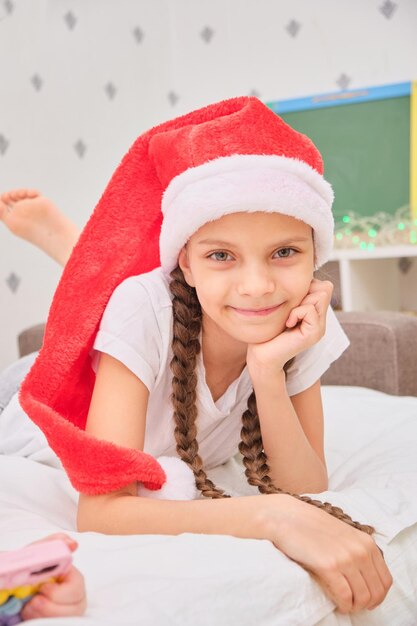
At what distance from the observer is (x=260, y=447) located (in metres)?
1.14

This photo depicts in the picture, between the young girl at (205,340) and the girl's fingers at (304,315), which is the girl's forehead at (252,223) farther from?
the girl's fingers at (304,315)

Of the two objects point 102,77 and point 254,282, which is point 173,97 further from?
point 254,282

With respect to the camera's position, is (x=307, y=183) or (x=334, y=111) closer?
(x=307, y=183)

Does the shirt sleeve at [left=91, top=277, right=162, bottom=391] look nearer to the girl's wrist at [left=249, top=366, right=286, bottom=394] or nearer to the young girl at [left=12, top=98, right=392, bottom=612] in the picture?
the young girl at [left=12, top=98, right=392, bottom=612]

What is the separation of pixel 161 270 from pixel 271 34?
90.0 inches

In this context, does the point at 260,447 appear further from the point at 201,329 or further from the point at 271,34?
the point at 271,34

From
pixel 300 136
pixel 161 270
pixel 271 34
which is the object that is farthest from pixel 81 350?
pixel 271 34

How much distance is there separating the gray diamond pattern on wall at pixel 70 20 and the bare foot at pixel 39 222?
1.57 meters

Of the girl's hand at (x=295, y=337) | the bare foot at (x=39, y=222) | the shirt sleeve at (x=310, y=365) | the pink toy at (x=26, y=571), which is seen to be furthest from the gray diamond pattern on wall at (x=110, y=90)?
the pink toy at (x=26, y=571)

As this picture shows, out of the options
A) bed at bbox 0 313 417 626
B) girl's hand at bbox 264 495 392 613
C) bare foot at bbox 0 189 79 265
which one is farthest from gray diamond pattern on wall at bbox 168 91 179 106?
girl's hand at bbox 264 495 392 613

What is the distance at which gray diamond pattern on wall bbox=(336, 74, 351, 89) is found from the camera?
3.02 meters

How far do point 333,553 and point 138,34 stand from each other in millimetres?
2992

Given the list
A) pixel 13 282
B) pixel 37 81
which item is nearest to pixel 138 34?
pixel 37 81

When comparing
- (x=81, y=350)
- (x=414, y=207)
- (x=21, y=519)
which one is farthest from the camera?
(x=414, y=207)
